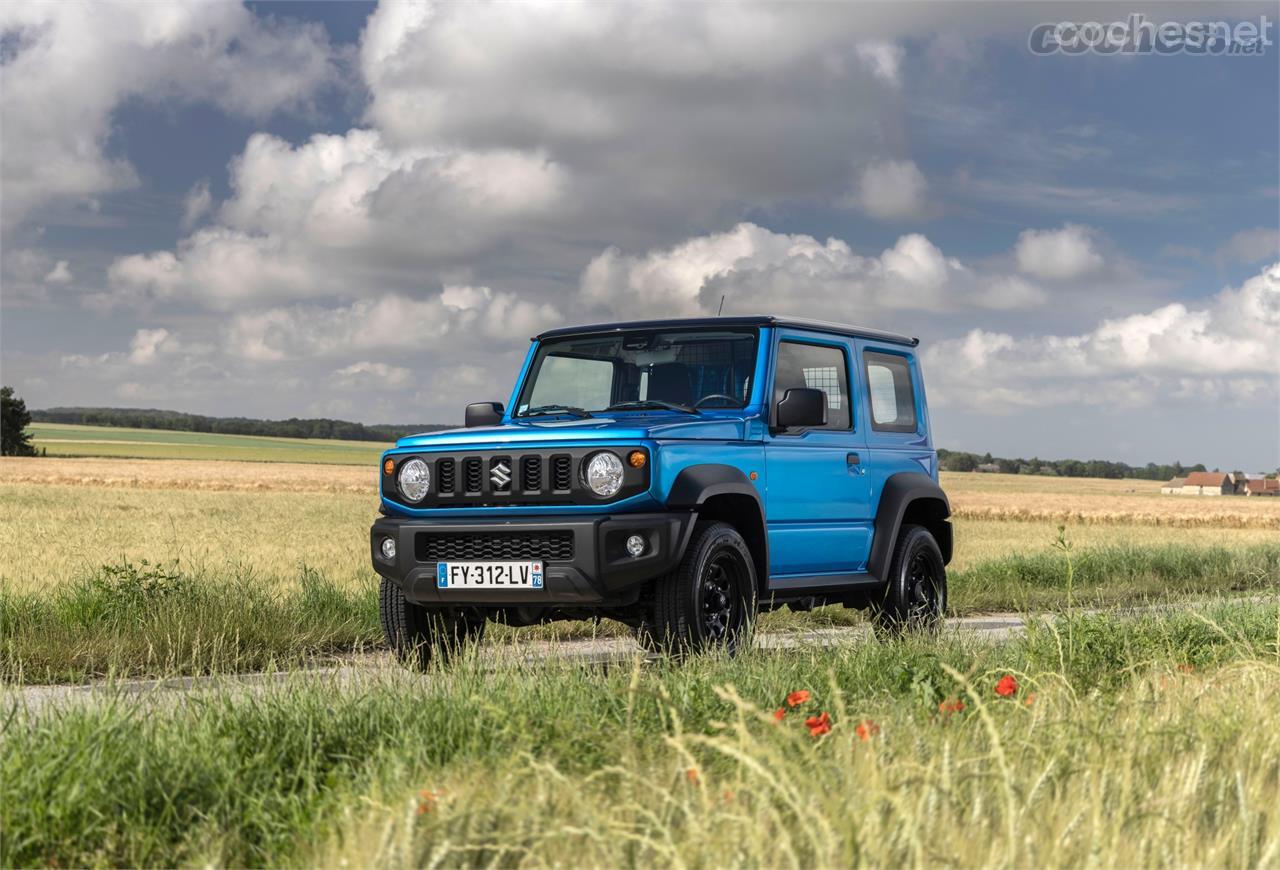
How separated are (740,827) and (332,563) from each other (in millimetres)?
14819

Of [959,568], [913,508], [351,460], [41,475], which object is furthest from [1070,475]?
[913,508]

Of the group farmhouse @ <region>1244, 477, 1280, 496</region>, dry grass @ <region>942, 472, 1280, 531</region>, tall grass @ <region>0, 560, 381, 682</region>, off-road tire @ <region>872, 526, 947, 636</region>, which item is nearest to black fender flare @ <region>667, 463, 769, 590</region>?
off-road tire @ <region>872, 526, 947, 636</region>

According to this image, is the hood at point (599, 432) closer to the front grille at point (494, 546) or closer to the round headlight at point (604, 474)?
the round headlight at point (604, 474)

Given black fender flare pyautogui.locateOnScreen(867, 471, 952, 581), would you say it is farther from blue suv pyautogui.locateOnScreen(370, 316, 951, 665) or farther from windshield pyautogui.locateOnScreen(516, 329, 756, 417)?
windshield pyautogui.locateOnScreen(516, 329, 756, 417)

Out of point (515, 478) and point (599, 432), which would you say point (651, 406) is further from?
point (515, 478)

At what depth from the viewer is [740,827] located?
140 inches

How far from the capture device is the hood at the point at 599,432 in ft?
25.9

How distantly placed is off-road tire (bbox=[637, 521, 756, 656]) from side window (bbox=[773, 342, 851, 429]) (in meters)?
1.25

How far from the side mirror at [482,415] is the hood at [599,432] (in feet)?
2.96

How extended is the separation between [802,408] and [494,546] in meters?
2.05

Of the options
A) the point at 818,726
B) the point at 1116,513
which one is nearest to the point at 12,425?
the point at 1116,513

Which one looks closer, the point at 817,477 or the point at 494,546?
the point at 494,546

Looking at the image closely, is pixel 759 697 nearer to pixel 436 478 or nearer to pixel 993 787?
pixel 993 787

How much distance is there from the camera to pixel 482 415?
9.59m
